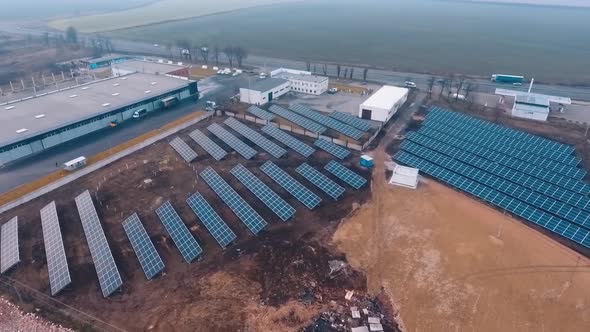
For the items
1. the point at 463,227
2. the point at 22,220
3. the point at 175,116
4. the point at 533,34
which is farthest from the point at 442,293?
the point at 533,34

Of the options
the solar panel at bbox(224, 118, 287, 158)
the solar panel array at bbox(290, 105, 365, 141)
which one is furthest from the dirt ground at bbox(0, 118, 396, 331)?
the solar panel array at bbox(290, 105, 365, 141)

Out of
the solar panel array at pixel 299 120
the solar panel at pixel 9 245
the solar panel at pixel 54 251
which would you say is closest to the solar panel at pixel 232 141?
the solar panel array at pixel 299 120

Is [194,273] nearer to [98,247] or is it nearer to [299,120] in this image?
[98,247]

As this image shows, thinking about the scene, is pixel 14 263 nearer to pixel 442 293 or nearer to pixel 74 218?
pixel 74 218

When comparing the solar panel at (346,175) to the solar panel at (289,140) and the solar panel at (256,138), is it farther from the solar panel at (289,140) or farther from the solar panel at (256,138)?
the solar panel at (256,138)

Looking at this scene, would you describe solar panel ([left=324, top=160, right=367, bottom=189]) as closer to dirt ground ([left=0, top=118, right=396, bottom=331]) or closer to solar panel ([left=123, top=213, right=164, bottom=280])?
dirt ground ([left=0, top=118, right=396, bottom=331])

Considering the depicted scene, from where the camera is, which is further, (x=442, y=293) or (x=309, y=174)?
(x=309, y=174)
